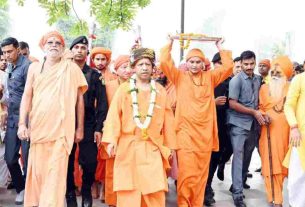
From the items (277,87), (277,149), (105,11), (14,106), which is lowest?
(277,149)

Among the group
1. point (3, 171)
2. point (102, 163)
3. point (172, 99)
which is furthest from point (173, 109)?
point (3, 171)

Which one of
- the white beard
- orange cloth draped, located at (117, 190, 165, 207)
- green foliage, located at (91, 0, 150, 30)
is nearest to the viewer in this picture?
orange cloth draped, located at (117, 190, 165, 207)

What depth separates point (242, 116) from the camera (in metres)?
5.62

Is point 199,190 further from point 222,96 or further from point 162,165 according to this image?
point 222,96

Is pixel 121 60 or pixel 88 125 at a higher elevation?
pixel 121 60

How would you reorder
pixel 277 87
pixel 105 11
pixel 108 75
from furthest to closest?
A: pixel 105 11 → pixel 108 75 → pixel 277 87

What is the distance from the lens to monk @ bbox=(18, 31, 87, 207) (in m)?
4.36

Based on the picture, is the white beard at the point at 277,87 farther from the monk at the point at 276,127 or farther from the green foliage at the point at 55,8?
the green foliage at the point at 55,8

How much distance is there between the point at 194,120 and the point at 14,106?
219 centimetres

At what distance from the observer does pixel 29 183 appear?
4469 mm

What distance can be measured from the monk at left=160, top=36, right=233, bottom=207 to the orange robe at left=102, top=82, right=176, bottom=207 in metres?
0.62

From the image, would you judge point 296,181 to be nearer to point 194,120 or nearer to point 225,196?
point 194,120

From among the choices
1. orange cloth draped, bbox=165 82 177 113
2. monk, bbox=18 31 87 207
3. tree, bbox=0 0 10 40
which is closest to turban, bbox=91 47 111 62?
→ orange cloth draped, bbox=165 82 177 113

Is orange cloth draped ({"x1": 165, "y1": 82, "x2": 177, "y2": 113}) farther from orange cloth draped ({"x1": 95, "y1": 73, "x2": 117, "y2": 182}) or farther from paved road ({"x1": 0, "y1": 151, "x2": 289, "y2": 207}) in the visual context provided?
paved road ({"x1": 0, "y1": 151, "x2": 289, "y2": 207})
